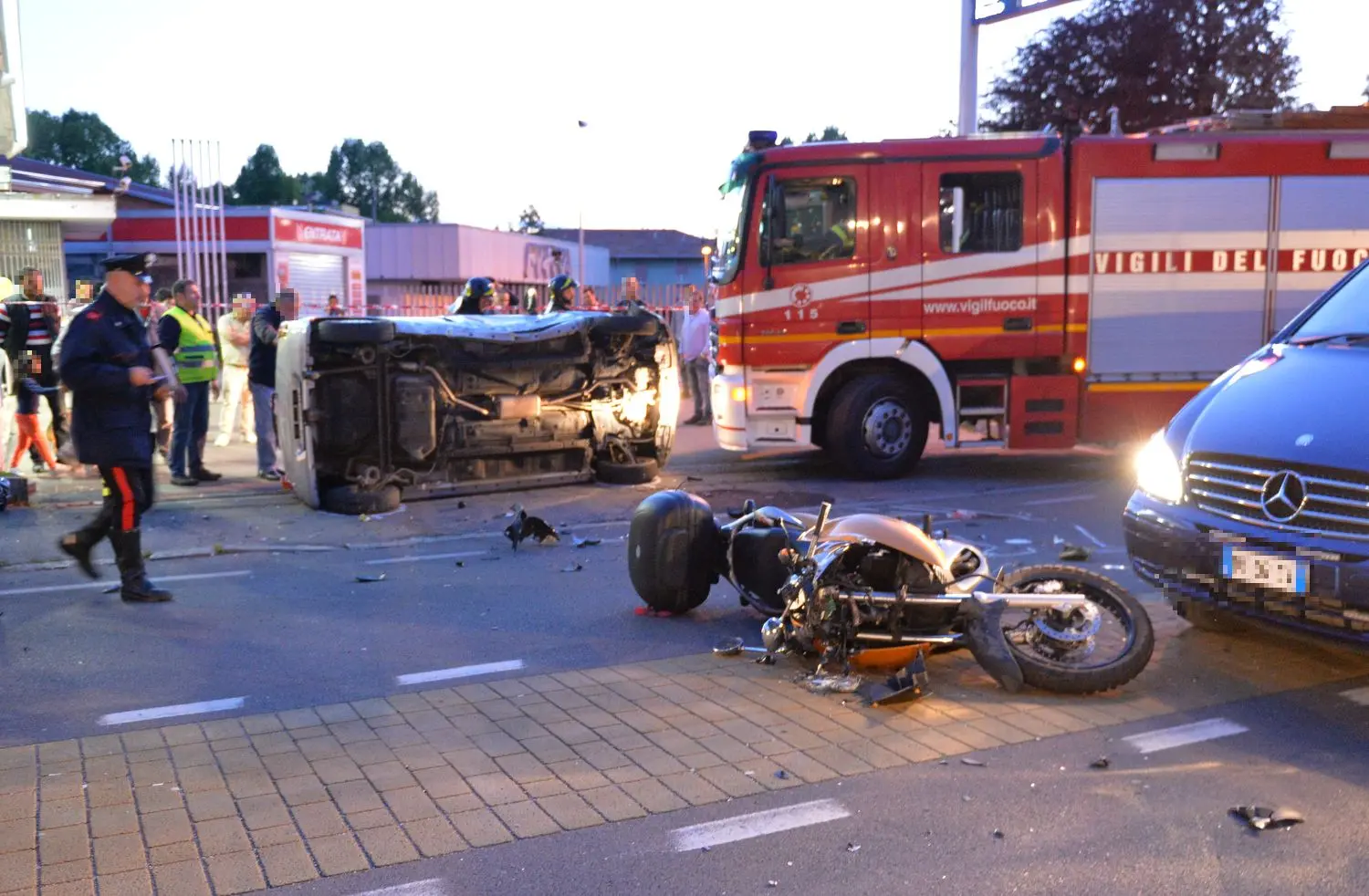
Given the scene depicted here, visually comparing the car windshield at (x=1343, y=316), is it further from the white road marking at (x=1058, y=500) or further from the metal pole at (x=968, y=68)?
the metal pole at (x=968, y=68)

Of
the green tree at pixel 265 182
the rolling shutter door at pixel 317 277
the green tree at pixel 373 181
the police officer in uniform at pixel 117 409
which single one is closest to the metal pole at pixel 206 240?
the rolling shutter door at pixel 317 277

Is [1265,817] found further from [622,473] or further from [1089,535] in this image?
[622,473]

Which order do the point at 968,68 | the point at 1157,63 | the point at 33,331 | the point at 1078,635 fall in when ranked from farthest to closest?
the point at 1157,63
the point at 968,68
the point at 33,331
the point at 1078,635

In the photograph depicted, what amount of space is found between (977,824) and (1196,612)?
104 inches

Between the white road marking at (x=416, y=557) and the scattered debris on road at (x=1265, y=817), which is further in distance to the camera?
the white road marking at (x=416, y=557)

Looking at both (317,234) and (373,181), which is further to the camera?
(373,181)

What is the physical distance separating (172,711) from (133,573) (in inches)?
85.8

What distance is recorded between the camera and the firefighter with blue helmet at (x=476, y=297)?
1270 centimetres

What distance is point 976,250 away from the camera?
11.9 metres

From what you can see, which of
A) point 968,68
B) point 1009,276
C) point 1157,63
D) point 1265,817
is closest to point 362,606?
point 1265,817

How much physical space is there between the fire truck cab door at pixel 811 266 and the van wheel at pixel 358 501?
11.7 ft

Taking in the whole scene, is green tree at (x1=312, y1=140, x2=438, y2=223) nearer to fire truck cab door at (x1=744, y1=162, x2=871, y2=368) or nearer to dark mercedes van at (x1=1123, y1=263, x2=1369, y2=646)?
fire truck cab door at (x1=744, y1=162, x2=871, y2=368)

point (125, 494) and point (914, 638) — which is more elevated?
point (125, 494)

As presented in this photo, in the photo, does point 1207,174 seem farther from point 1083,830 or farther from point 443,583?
point 1083,830
